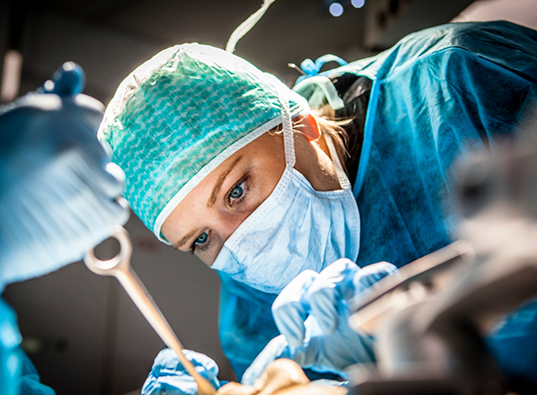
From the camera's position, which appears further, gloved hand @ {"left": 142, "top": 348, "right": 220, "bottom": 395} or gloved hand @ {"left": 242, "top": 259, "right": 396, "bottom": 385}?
gloved hand @ {"left": 142, "top": 348, "right": 220, "bottom": 395}

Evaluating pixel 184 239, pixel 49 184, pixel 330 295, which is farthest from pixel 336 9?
pixel 49 184

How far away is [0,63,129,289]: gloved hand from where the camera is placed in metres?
0.46

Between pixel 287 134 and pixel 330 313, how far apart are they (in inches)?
23.5

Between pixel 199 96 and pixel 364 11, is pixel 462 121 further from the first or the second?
pixel 364 11

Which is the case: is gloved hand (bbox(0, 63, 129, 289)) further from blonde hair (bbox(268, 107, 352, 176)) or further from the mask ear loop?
blonde hair (bbox(268, 107, 352, 176))

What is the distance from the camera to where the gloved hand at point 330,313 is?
637mm

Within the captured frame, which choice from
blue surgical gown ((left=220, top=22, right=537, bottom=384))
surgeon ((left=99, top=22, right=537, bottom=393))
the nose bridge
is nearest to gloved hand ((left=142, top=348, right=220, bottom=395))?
surgeon ((left=99, top=22, right=537, bottom=393))

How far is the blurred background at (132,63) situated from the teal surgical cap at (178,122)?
1.32 meters

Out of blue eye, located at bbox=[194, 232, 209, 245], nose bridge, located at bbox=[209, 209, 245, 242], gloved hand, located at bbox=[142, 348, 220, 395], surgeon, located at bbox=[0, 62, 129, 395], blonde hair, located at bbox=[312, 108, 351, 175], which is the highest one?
surgeon, located at bbox=[0, 62, 129, 395]

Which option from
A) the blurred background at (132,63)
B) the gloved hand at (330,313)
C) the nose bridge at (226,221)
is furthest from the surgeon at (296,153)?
the blurred background at (132,63)

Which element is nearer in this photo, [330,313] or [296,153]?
[330,313]

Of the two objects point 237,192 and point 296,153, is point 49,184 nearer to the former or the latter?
point 237,192

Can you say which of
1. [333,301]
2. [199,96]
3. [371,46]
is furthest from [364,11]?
[333,301]

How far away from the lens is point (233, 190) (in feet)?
3.41
